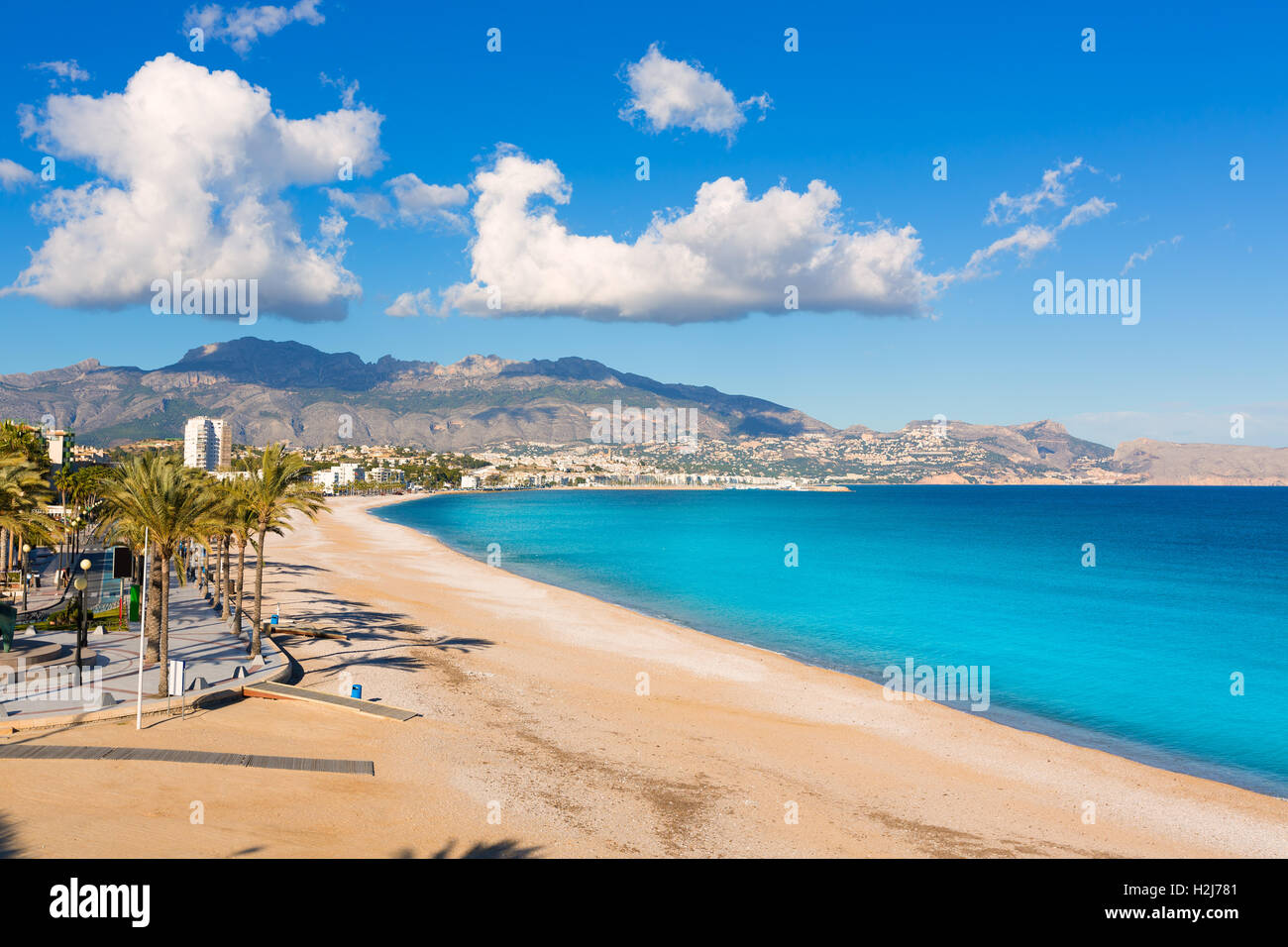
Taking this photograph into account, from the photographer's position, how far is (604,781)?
15414 millimetres

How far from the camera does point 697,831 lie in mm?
13031

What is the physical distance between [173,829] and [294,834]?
168 centimetres

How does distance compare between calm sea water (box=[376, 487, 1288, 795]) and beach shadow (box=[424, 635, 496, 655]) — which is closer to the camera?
calm sea water (box=[376, 487, 1288, 795])

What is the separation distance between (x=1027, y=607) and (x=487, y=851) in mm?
46839

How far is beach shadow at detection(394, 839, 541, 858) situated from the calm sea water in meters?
18.5

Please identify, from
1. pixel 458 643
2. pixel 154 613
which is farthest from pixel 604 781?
pixel 458 643

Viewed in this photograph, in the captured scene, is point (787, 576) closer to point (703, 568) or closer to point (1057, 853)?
point (703, 568)

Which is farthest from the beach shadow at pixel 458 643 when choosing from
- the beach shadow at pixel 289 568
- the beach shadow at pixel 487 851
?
the beach shadow at pixel 289 568

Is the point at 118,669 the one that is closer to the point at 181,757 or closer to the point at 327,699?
the point at 327,699

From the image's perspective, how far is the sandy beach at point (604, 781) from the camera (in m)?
11.8

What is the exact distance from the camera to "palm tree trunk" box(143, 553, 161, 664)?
2123 centimetres

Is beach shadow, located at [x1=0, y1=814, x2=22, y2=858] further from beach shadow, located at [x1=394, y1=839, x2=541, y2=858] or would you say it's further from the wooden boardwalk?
beach shadow, located at [x1=394, y1=839, x2=541, y2=858]

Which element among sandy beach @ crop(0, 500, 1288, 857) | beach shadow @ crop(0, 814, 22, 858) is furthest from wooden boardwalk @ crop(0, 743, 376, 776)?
beach shadow @ crop(0, 814, 22, 858)
